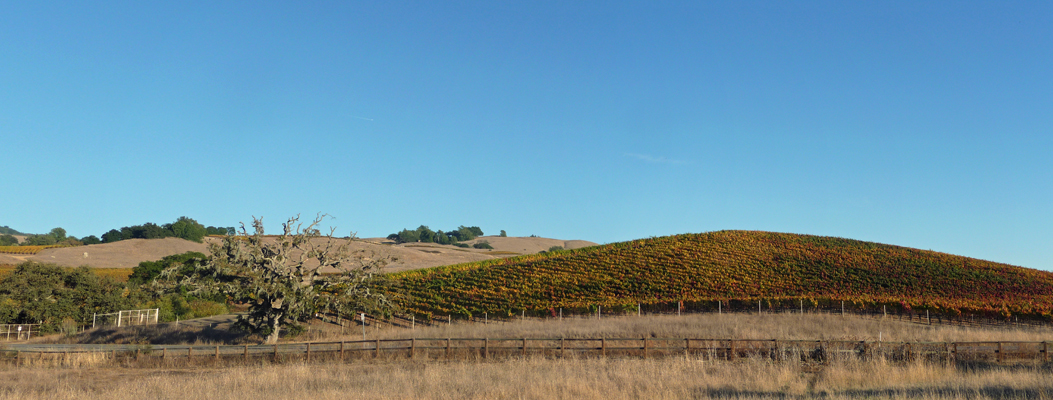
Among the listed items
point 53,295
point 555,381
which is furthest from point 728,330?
point 53,295

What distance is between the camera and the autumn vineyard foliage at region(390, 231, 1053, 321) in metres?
54.1

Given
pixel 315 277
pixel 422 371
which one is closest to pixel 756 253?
pixel 315 277

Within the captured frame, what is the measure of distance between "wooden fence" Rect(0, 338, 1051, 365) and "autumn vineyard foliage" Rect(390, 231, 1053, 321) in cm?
Result: 1691

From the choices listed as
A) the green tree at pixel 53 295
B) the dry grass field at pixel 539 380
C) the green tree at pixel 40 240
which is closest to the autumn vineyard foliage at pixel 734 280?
the dry grass field at pixel 539 380

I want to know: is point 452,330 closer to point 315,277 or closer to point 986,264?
point 315,277

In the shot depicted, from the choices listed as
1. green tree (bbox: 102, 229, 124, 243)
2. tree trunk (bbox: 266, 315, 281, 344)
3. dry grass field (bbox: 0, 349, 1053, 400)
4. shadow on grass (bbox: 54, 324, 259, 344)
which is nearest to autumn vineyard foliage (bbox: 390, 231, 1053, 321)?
tree trunk (bbox: 266, 315, 281, 344)

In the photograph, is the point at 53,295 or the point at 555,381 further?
the point at 53,295

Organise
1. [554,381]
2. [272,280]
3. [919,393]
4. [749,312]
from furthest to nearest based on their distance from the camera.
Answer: [749,312], [272,280], [554,381], [919,393]

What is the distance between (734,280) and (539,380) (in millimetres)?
49303

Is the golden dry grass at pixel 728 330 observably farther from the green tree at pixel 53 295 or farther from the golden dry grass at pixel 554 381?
the green tree at pixel 53 295

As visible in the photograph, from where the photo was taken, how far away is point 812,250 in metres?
83.3

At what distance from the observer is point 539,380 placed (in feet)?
66.7

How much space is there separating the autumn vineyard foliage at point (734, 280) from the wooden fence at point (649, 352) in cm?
1691

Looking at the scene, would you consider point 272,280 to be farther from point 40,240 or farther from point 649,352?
point 40,240
